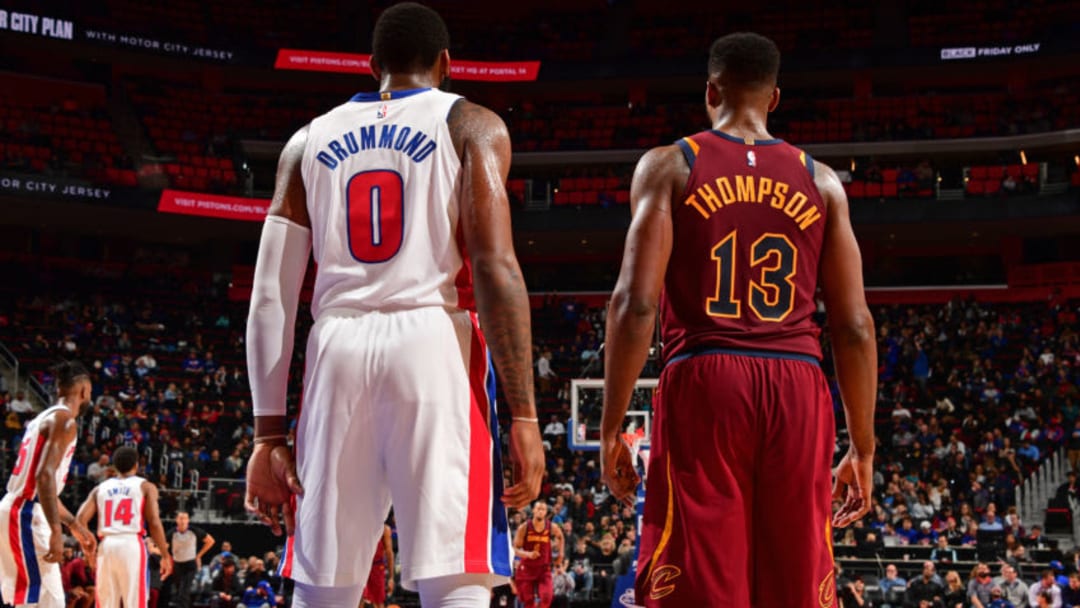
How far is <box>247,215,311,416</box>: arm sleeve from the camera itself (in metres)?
3.31

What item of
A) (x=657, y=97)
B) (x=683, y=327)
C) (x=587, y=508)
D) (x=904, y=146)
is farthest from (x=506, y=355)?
(x=657, y=97)

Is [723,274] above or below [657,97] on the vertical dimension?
below

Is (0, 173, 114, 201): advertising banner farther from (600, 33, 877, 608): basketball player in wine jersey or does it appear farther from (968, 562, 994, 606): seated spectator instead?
(600, 33, 877, 608): basketball player in wine jersey

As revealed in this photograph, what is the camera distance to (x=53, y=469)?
323 inches

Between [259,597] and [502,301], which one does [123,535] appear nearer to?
[259,597]

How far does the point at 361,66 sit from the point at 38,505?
77.8 feet

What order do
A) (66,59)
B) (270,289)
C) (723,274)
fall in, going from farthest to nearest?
(66,59) < (723,274) < (270,289)

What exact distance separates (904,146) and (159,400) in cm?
1880

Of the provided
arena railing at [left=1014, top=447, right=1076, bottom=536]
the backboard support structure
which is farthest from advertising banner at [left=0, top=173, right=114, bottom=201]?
arena railing at [left=1014, top=447, right=1076, bottom=536]

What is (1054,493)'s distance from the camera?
2080 centimetres

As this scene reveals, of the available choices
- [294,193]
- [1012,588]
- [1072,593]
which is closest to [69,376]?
[294,193]

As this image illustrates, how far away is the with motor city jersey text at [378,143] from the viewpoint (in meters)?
3.29

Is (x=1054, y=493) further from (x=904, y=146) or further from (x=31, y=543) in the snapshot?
(x=31, y=543)

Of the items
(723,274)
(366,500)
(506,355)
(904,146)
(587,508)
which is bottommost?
(587,508)
